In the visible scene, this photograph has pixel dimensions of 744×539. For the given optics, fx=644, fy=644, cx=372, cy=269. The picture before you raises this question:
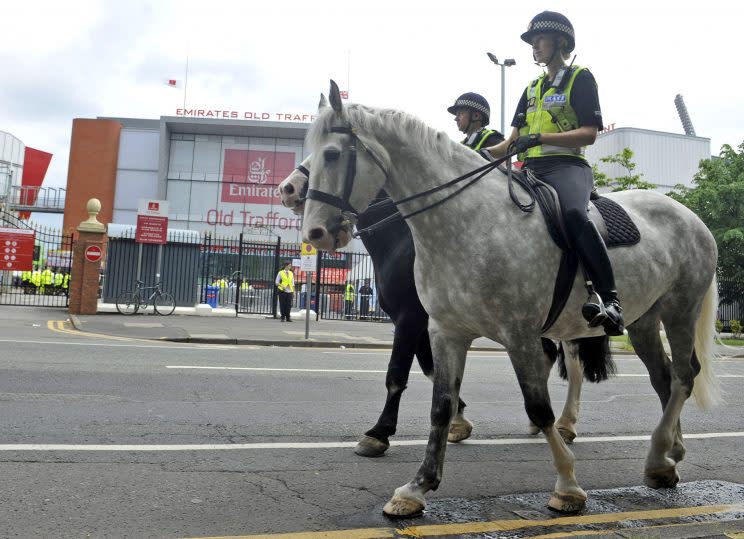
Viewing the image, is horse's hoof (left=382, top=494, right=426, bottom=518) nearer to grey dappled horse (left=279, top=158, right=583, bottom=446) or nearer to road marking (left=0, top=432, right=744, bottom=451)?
grey dappled horse (left=279, top=158, right=583, bottom=446)

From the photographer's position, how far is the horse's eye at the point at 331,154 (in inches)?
138

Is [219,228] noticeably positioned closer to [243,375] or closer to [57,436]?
[243,375]

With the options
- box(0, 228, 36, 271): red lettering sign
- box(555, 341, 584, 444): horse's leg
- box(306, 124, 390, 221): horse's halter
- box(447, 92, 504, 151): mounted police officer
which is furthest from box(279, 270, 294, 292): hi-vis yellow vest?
box(306, 124, 390, 221): horse's halter

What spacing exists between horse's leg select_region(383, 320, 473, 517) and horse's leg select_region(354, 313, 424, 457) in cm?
105

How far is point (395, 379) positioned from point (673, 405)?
2.02 metres

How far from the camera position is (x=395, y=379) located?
5047 millimetres

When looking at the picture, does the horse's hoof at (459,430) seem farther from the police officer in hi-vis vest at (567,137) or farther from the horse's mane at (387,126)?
the horse's mane at (387,126)

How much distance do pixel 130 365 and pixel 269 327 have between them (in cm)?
1016

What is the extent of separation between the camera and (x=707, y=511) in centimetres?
375

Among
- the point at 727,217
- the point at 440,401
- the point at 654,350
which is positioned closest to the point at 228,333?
the point at 654,350

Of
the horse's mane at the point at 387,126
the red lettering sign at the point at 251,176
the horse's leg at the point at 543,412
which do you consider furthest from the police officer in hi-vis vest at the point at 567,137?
the red lettering sign at the point at 251,176

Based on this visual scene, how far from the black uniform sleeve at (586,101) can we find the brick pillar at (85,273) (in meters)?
19.3

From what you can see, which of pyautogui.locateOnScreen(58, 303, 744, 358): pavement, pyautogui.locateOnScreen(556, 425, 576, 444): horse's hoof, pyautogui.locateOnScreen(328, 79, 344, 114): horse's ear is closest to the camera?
pyautogui.locateOnScreen(328, 79, 344, 114): horse's ear

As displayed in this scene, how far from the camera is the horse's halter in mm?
3428
